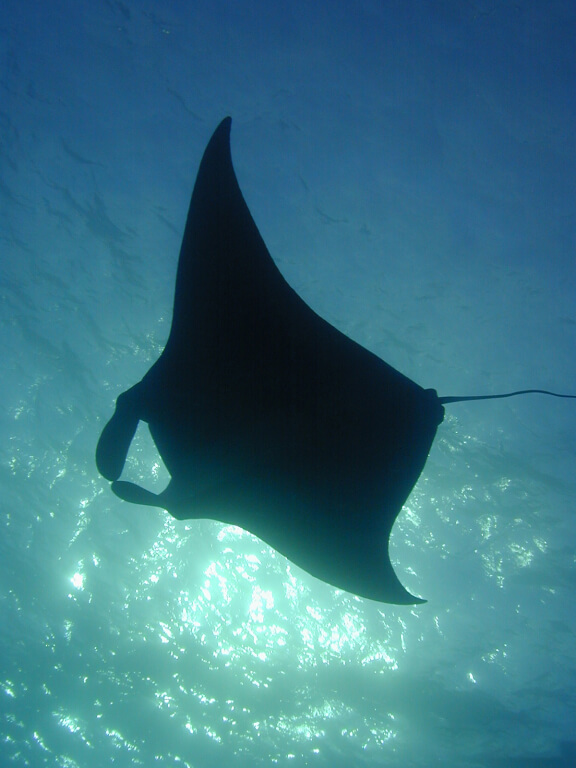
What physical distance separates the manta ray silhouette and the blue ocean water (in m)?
6.74

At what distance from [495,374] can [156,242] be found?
25.9 ft

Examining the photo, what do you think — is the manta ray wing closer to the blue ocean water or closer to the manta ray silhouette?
the manta ray silhouette

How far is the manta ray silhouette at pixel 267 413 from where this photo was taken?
2787 millimetres

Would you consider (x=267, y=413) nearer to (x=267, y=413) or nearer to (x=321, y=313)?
(x=267, y=413)

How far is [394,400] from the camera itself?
9.25 feet

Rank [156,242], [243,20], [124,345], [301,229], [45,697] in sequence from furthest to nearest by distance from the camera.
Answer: [45,697]
[124,345]
[156,242]
[301,229]
[243,20]

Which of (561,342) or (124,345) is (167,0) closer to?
(124,345)

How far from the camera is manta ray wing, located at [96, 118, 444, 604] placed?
2.79m

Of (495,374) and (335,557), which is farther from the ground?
(335,557)

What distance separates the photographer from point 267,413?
3041 millimetres

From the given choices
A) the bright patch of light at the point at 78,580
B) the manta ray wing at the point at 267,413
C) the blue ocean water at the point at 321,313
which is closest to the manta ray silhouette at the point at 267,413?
the manta ray wing at the point at 267,413

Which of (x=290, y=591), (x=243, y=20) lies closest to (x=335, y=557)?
(x=243, y=20)

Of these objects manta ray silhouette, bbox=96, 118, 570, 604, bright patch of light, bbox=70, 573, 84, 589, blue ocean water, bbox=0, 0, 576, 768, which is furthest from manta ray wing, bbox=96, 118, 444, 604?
bright patch of light, bbox=70, 573, 84, 589

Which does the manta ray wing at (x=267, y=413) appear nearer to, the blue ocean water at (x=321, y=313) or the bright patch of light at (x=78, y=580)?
the blue ocean water at (x=321, y=313)
